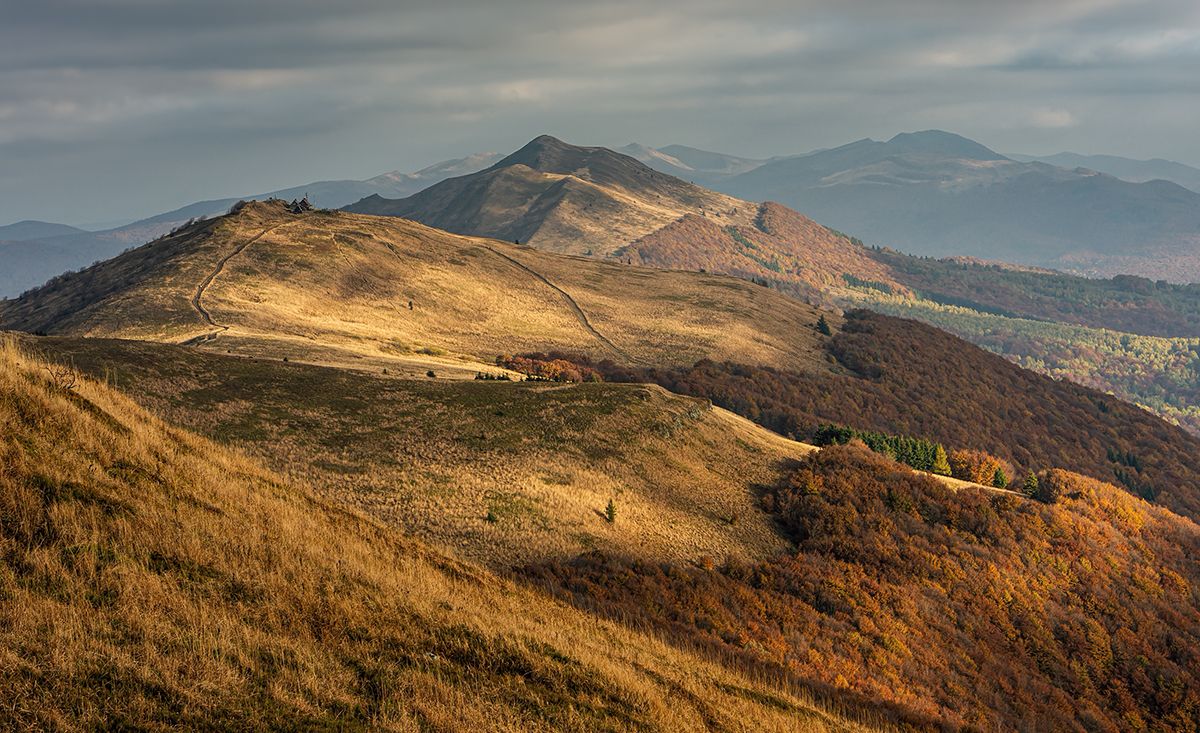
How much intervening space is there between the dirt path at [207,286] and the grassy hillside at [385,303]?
42 cm

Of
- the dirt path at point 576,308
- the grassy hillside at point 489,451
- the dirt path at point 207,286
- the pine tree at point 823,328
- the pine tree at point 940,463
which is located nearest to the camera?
the grassy hillside at point 489,451

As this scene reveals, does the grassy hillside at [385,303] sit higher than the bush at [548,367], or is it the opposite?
the grassy hillside at [385,303]

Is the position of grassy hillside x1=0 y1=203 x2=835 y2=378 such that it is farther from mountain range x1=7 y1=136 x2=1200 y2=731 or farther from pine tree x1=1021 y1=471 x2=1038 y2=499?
pine tree x1=1021 y1=471 x2=1038 y2=499

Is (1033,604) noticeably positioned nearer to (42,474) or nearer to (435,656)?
(435,656)

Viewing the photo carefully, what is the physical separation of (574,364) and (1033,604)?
71.1 meters

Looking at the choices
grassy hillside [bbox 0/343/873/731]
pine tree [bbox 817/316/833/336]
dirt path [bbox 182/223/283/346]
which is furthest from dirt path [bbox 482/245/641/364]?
grassy hillside [bbox 0/343/873/731]

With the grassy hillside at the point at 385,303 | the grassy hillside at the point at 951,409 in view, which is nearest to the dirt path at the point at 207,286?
the grassy hillside at the point at 385,303

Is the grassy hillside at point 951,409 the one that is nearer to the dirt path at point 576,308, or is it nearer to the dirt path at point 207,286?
the dirt path at point 576,308

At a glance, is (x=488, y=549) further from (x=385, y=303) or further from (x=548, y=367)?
(x=385, y=303)

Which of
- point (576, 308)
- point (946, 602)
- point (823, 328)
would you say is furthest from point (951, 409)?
point (946, 602)

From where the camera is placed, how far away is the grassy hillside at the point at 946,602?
32938mm

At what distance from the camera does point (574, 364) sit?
362 feet

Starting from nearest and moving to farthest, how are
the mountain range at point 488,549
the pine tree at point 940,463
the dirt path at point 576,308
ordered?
the mountain range at point 488,549 → the pine tree at point 940,463 → the dirt path at point 576,308

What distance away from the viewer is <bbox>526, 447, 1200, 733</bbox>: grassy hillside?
108 ft
